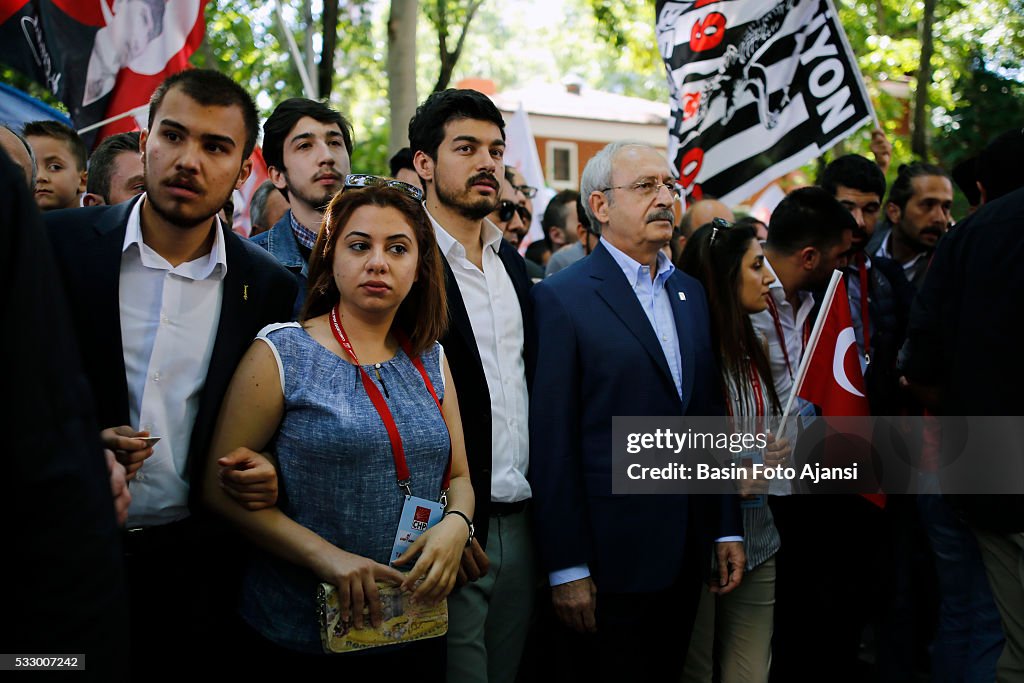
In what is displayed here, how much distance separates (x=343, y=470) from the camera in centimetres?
246

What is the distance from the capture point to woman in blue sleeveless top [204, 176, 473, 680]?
243 cm

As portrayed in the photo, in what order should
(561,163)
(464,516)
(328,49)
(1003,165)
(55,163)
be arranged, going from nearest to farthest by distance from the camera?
(464,516), (1003,165), (55,163), (328,49), (561,163)

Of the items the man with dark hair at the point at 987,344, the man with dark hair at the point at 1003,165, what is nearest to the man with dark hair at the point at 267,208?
the man with dark hair at the point at 987,344

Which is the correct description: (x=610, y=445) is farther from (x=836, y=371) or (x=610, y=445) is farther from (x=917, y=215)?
(x=917, y=215)

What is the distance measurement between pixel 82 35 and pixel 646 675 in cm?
511

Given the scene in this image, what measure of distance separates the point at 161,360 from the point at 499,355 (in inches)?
49.1

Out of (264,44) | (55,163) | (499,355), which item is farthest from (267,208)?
(264,44)

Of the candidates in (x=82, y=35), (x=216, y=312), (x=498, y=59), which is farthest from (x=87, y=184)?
(x=498, y=59)

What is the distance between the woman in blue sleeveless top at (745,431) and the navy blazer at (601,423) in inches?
12.3

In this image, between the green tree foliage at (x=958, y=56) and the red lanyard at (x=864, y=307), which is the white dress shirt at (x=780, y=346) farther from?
the green tree foliage at (x=958, y=56)

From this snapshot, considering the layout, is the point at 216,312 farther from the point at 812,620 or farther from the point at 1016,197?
the point at 812,620

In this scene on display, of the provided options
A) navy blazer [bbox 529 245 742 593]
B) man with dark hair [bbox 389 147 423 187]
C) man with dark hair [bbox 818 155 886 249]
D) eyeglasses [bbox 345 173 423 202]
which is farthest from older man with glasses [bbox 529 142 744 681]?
man with dark hair [bbox 818 155 886 249]

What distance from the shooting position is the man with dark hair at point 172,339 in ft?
8.00

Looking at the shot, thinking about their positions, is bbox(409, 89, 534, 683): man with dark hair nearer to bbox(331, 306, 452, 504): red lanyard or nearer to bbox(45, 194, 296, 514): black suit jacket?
bbox(331, 306, 452, 504): red lanyard
